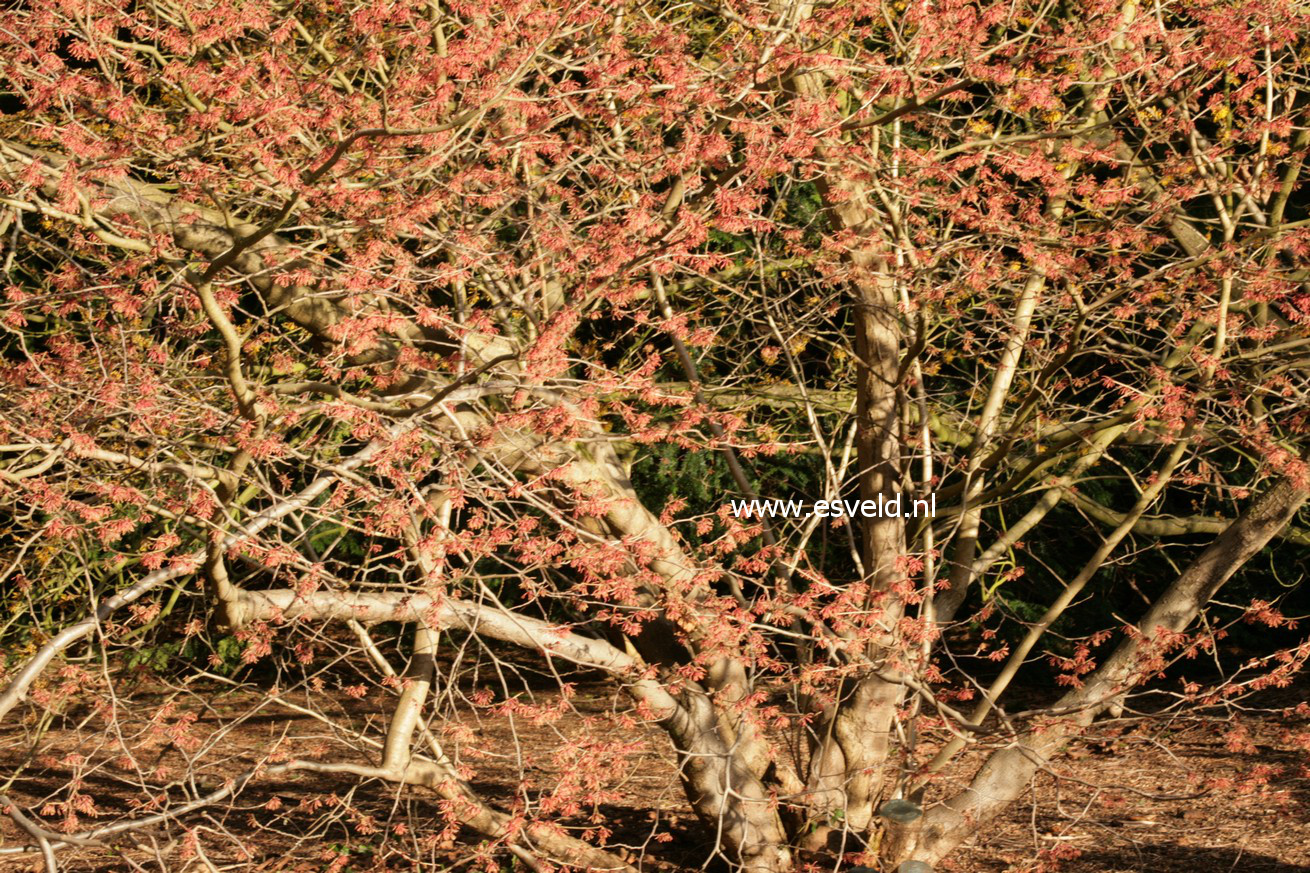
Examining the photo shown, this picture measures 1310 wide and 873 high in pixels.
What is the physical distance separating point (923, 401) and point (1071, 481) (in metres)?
0.74

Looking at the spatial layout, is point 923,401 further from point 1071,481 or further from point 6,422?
point 6,422

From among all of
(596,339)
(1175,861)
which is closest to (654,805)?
(596,339)

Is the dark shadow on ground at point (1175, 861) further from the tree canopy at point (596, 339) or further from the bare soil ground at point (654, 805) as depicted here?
the tree canopy at point (596, 339)

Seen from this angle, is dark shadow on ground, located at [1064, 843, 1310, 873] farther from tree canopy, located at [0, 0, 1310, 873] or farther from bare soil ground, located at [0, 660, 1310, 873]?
tree canopy, located at [0, 0, 1310, 873]

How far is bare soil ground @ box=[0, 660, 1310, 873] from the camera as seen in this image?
18.1 feet

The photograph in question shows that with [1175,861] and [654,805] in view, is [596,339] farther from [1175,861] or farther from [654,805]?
[1175,861]

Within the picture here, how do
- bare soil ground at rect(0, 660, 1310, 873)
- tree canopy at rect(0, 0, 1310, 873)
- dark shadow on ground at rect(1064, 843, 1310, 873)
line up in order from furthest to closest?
dark shadow on ground at rect(1064, 843, 1310, 873) < bare soil ground at rect(0, 660, 1310, 873) < tree canopy at rect(0, 0, 1310, 873)

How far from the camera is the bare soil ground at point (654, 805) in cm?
552

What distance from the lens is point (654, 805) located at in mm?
7090

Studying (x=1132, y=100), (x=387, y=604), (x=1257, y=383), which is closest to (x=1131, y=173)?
(x=1132, y=100)

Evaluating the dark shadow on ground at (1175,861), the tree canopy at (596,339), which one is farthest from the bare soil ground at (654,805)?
the tree canopy at (596,339)

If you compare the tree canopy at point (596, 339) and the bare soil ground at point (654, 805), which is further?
the bare soil ground at point (654, 805)

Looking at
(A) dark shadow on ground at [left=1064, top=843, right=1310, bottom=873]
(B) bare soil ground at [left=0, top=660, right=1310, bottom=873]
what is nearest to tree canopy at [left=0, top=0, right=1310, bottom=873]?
(B) bare soil ground at [left=0, top=660, right=1310, bottom=873]

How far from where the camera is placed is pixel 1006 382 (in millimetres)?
5898
